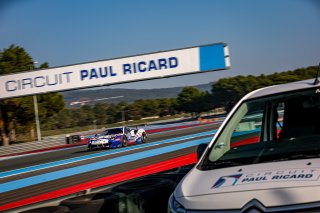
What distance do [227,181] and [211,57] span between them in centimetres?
2960

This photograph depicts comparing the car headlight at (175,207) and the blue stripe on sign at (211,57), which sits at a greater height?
the blue stripe on sign at (211,57)

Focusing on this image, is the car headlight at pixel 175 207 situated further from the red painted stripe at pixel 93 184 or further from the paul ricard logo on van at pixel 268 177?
the red painted stripe at pixel 93 184

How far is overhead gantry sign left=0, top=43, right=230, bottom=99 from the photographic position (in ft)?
106

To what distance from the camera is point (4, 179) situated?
14.5m

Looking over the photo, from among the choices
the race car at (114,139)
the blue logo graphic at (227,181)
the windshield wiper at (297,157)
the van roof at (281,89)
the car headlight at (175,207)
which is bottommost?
the race car at (114,139)

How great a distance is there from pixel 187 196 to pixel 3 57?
1743 inches

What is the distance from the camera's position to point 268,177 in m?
2.68

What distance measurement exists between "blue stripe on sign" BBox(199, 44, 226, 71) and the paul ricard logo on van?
94.6ft

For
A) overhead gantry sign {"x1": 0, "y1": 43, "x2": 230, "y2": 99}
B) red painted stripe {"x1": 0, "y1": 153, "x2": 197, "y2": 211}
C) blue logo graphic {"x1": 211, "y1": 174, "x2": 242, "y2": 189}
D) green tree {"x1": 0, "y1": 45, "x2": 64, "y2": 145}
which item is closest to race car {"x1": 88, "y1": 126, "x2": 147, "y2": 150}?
overhead gantry sign {"x1": 0, "y1": 43, "x2": 230, "y2": 99}

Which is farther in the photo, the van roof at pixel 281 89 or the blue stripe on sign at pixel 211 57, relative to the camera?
the blue stripe on sign at pixel 211 57

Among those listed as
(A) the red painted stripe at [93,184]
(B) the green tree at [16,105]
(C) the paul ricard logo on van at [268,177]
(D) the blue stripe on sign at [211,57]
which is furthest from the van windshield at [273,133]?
(B) the green tree at [16,105]

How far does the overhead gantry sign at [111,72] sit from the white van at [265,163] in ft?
92.5

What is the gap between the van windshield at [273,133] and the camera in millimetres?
3145

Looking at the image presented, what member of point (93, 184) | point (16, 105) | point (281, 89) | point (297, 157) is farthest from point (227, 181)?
point (16, 105)
